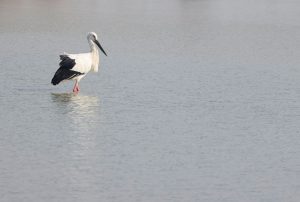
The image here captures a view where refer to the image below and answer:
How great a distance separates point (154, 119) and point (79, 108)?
→ 1685 mm

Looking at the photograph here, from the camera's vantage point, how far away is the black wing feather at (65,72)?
17.4 m

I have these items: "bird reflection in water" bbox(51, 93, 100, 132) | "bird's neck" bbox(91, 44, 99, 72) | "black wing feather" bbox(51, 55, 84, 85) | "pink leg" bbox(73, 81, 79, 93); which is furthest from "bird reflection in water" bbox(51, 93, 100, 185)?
"bird's neck" bbox(91, 44, 99, 72)

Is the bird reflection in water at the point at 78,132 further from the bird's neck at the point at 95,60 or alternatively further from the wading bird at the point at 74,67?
the bird's neck at the point at 95,60

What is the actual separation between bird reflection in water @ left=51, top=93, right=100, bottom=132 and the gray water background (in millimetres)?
18

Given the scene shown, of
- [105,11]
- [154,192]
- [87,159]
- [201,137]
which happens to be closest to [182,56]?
[201,137]

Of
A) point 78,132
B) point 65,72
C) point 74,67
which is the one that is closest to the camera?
point 78,132

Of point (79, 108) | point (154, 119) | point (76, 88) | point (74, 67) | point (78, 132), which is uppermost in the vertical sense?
point (78, 132)

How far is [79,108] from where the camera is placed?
1609 cm

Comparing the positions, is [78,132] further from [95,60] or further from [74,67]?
[95,60]

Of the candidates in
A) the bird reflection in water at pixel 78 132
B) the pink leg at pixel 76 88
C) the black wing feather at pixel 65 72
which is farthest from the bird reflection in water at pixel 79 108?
the black wing feather at pixel 65 72

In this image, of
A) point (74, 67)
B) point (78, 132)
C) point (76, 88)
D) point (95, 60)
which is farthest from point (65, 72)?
point (78, 132)

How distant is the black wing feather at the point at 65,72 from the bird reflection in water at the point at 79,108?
28 centimetres

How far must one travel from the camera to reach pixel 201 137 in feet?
45.0

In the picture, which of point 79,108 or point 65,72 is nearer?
point 79,108
